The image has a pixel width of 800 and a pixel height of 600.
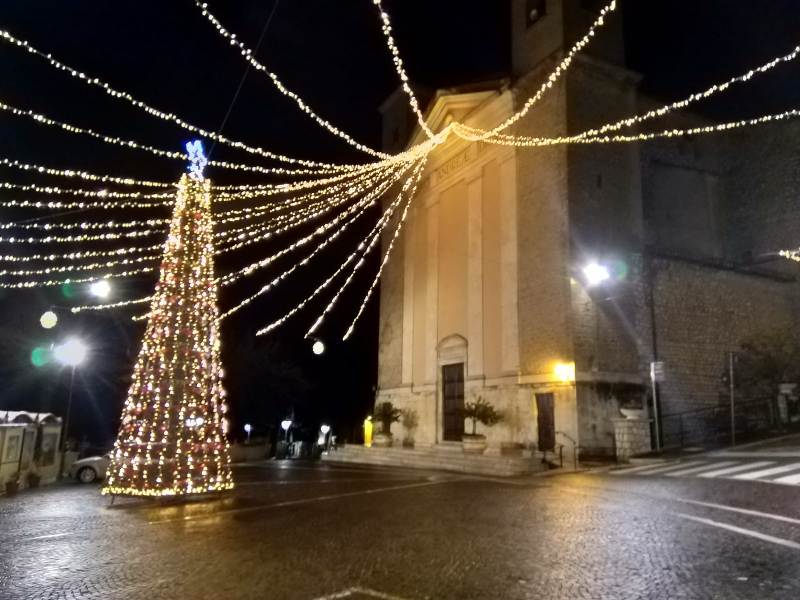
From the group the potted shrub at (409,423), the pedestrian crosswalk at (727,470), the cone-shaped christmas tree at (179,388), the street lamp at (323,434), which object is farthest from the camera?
the street lamp at (323,434)

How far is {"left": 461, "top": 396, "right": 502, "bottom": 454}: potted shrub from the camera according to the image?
1984 centimetres

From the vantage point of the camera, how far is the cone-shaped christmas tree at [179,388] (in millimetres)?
10727

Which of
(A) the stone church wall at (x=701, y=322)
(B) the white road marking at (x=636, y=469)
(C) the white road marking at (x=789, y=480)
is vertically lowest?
(B) the white road marking at (x=636, y=469)

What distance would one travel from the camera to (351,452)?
2402 cm

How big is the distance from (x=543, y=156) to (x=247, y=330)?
18998 millimetres

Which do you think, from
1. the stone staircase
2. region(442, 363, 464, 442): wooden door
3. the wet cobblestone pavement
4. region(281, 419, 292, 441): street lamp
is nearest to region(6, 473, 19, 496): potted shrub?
the wet cobblestone pavement

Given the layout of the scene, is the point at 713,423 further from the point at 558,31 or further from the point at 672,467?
the point at 558,31

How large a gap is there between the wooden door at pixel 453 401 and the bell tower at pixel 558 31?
1075cm

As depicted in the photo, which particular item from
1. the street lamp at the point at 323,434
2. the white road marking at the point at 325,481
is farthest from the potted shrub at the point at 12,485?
the street lamp at the point at 323,434

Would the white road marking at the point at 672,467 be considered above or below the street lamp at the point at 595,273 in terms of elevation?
below

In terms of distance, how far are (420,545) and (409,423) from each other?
1909 cm

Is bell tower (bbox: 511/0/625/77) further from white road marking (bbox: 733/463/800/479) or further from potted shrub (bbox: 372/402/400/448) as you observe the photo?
white road marking (bbox: 733/463/800/479)

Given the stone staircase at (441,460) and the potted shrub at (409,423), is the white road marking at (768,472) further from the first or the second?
the potted shrub at (409,423)

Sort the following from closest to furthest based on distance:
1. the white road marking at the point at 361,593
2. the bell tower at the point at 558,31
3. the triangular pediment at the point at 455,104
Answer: the white road marking at the point at 361,593 < the bell tower at the point at 558,31 < the triangular pediment at the point at 455,104
